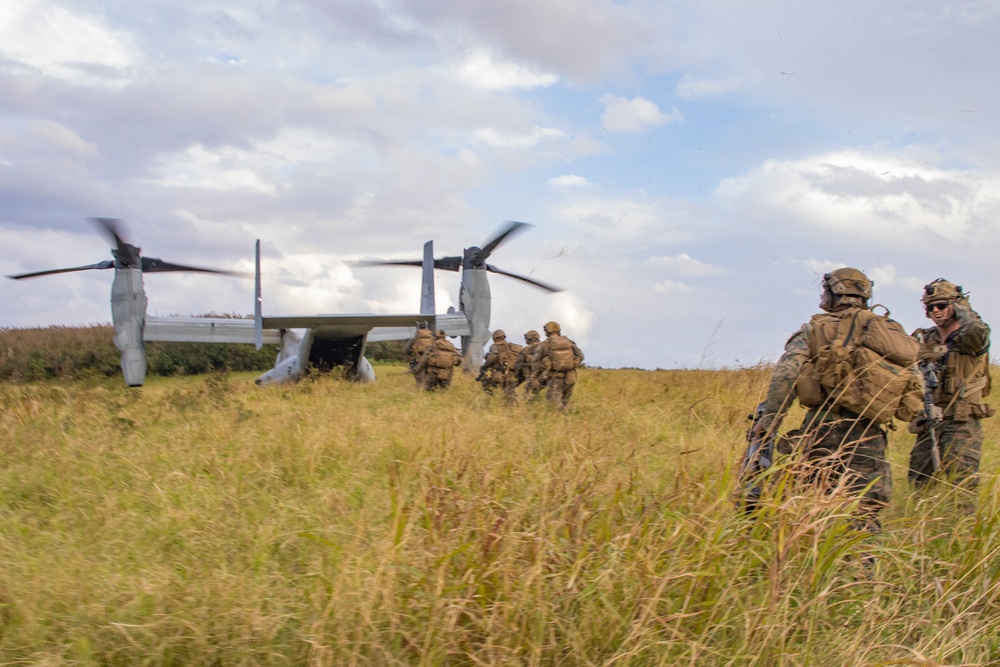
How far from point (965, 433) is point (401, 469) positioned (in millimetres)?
4225

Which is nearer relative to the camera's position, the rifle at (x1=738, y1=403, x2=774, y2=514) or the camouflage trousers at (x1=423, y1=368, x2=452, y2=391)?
the rifle at (x1=738, y1=403, x2=774, y2=514)

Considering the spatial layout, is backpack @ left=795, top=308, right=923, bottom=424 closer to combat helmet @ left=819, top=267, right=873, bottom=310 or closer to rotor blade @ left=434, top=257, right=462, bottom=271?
combat helmet @ left=819, top=267, right=873, bottom=310

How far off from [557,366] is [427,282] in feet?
33.7

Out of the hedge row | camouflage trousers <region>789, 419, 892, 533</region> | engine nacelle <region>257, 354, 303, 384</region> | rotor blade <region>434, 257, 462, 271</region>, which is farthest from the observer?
the hedge row

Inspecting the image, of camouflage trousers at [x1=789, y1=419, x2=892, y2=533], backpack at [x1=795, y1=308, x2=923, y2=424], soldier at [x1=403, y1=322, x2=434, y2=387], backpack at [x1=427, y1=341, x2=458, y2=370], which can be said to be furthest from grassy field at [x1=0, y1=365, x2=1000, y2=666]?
soldier at [x1=403, y1=322, x2=434, y2=387]

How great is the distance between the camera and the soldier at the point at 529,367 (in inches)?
488

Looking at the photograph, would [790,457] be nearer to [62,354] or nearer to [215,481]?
[215,481]

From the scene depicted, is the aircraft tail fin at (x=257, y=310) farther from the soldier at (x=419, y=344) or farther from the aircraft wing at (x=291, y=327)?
the soldier at (x=419, y=344)

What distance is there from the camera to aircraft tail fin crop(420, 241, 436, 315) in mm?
21453

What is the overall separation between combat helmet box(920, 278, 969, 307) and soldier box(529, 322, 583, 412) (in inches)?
251

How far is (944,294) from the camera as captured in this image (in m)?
5.80

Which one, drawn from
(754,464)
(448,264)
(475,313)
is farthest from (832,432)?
(448,264)

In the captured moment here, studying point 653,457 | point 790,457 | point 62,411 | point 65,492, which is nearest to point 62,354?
point 62,411

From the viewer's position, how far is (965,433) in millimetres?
5652
